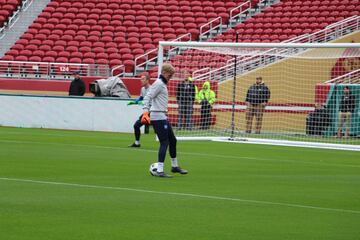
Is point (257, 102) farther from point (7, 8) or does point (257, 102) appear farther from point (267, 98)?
point (7, 8)

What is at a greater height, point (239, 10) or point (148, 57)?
point (239, 10)

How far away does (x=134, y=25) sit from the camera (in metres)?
44.0

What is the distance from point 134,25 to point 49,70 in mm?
5740

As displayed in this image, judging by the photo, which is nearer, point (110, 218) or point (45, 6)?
point (110, 218)

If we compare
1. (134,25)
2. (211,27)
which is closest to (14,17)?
(134,25)

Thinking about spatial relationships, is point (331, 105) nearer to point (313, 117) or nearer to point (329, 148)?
point (313, 117)

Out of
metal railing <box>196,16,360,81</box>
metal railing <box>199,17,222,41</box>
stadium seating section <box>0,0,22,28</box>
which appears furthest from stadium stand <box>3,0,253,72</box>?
metal railing <box>196,16,360,81</box>

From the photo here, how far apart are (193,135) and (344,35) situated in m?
11.9

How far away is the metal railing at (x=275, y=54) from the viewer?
32406 millimetres

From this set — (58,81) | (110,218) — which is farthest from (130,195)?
(58,81)

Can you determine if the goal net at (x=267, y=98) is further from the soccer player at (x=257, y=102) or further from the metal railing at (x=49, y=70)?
the metal railing at (x=49, y=70)

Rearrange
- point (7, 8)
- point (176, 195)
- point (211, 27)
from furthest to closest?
point (7, 8) → point (211, 27) → point (176, 195)

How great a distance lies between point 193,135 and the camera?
28.7m

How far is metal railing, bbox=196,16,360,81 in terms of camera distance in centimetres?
3241
